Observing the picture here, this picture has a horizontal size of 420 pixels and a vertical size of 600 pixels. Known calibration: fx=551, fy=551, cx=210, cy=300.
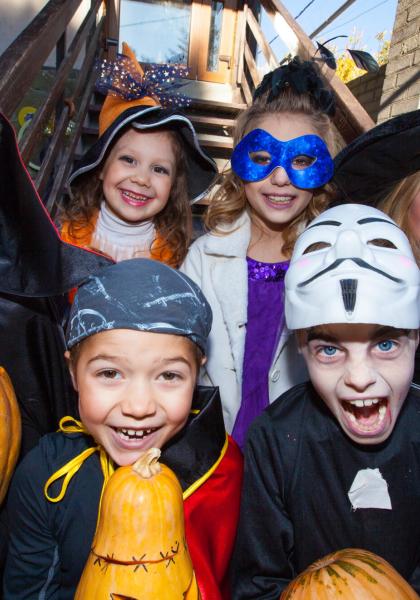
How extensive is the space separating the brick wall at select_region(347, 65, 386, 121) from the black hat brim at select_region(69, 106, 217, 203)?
485cm

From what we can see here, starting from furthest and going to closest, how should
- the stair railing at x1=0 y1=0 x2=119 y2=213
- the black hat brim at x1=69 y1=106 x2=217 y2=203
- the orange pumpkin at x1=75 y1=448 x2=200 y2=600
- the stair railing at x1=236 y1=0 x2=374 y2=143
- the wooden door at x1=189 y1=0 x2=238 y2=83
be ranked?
the wooden door at x1=189 y1=0 x2=238 y2=83 < the stair railing at x1=236 y1=0 x2=374 y2=143 < the black hat brim at x1=69 y1=106 x2=217 y2=203 < the stair railing at x1=0 y1=0 x2=119 y2=213 < the orange pumpkin at x1=75 y1=448 x2=200 y2=600

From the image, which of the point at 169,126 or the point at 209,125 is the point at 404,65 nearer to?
the point at 209,125

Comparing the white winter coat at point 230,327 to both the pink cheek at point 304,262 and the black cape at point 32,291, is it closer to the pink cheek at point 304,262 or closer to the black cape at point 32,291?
the black cape at point 32,291

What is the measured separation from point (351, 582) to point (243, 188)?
6.85 ft

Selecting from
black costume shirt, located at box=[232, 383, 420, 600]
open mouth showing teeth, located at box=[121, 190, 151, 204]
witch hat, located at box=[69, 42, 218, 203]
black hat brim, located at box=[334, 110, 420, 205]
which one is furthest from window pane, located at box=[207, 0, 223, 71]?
black costume shirt, located at box=[232, 383, 420, 600]

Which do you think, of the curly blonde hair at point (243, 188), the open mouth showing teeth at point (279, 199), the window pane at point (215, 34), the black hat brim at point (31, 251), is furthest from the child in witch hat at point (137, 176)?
the window pane at point (215, 34)

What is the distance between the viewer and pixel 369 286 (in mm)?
1634

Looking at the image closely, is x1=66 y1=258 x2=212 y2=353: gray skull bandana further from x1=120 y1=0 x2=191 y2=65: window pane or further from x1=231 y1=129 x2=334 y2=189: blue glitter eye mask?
x1=120 y1=0 x2=191 y2=65: window pane

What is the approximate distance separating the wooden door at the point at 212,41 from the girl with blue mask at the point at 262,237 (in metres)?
8.29

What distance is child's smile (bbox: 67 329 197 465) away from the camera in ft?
5.53

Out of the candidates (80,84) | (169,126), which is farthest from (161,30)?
(169,126)

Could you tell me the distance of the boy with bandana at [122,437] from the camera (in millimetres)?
1709

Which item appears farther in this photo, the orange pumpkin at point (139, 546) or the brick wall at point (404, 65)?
the brick wall at point (404, 65)

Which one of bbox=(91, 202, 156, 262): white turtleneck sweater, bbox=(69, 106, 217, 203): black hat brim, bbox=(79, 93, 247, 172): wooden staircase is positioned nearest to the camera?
bbox=(69, 106, 217, 203): black hat brim
